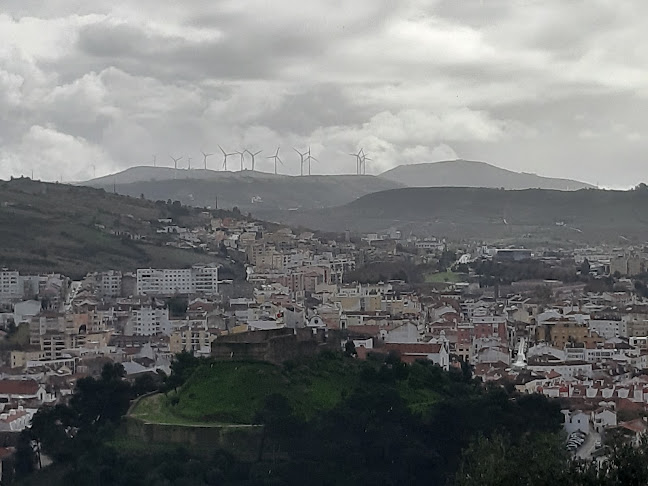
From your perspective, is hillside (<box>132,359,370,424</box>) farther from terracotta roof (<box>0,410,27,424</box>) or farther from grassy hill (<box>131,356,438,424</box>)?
terracotta roof (<box>0,410,27,424</box>)

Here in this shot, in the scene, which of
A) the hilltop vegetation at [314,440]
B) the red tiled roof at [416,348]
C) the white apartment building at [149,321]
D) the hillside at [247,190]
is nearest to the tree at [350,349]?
the red tiled roof at [416,348]

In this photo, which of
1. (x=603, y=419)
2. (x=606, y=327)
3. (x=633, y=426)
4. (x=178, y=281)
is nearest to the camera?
(x=633, y=426)

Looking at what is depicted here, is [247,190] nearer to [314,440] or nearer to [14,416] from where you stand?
[14,416]

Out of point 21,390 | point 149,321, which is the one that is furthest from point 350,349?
point 149,321

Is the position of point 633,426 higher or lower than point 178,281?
lower

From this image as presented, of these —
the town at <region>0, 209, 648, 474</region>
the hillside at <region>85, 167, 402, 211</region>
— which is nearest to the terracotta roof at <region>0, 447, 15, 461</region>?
the town at <region>0, 209, 648, 474</region>

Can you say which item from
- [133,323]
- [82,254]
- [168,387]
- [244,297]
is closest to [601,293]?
[244,297]
